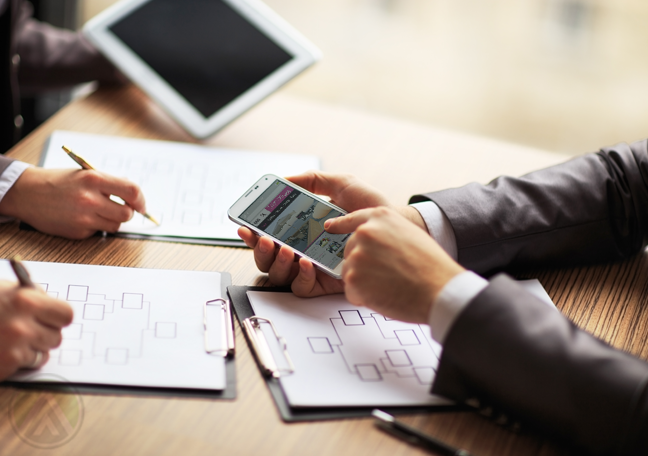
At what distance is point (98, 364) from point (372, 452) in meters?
0.27

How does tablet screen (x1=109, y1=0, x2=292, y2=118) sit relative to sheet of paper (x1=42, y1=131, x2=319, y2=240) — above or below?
above

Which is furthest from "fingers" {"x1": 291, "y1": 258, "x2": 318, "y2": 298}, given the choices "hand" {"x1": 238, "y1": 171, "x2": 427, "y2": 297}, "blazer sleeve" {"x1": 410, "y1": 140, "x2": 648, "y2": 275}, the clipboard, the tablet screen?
the tablet screen

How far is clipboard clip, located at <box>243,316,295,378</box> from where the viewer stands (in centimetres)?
59

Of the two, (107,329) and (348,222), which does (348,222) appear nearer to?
(348,222)

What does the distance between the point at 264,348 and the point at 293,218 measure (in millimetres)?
190

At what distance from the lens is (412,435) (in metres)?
0.54

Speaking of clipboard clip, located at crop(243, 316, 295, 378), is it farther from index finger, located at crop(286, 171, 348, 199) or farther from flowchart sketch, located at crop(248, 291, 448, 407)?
index finger, located at crop(286, 171, 348, 199)

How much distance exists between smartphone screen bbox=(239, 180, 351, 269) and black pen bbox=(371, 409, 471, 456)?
0.20 metres

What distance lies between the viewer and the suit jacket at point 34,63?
3.81 feet

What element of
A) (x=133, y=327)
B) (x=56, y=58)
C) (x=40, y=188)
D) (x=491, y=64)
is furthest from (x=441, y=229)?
(x=491, y=64)

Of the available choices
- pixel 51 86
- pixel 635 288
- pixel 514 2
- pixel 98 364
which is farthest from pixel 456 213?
pixel 514 2

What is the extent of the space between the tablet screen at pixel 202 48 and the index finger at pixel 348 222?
1.59 feet

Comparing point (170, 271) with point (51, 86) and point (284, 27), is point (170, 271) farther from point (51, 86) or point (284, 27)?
point (51, 86)

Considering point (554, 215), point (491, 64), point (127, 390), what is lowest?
point (491, 64)
